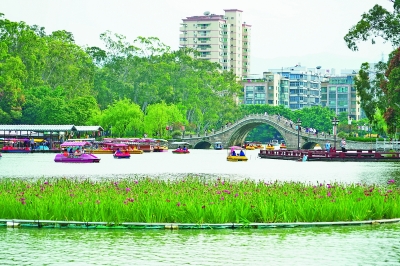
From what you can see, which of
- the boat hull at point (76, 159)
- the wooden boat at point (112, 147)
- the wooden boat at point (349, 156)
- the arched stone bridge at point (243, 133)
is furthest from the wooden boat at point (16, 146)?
the wooden boat at point (349, 156)

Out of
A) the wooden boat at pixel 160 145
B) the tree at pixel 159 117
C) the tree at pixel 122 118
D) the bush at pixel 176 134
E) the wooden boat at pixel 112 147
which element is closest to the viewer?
the wooden boat at pixel 112 147

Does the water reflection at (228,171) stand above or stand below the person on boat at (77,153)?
below

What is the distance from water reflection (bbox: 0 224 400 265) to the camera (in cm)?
1945

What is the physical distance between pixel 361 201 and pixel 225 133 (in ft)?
372

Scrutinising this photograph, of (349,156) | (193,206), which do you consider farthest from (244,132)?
(193,206)

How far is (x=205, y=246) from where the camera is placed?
21281 millimetres

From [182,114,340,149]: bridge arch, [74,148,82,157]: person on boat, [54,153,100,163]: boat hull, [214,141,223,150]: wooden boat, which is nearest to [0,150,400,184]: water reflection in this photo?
[54,153,100,163]: boat hull

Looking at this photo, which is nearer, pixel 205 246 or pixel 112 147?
pixel 205 246

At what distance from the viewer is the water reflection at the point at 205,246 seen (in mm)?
Answer: 19453

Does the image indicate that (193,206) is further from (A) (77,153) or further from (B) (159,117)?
(B) (159,117)

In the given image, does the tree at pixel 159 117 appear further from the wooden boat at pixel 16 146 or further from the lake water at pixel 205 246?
the lake water at pixel 205 246

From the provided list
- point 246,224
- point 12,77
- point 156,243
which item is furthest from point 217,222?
point 12,77

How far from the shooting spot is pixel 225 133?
456 feet

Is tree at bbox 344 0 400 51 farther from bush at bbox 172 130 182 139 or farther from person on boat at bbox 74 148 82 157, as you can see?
bush at bbox 172 130 182 139
